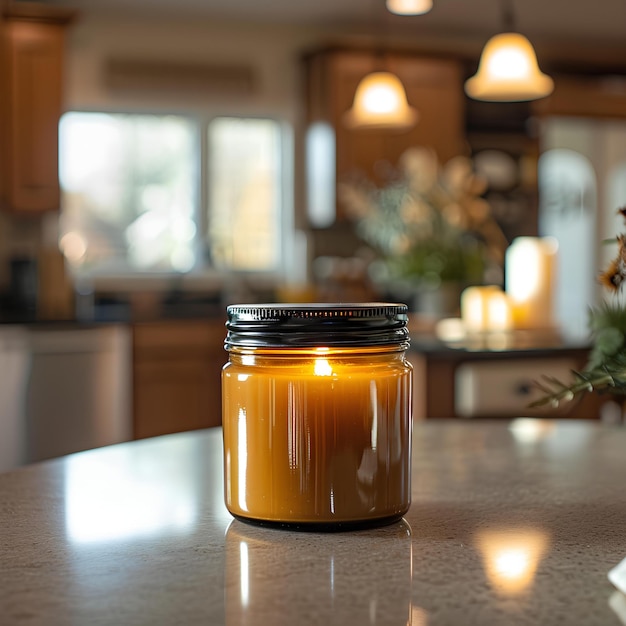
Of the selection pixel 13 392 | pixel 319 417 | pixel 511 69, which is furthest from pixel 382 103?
pixel 319 417

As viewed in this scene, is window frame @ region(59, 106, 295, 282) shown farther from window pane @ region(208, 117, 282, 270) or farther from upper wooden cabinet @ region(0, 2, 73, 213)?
upper wooden cabinet @ region(0, 2, 73, 213)

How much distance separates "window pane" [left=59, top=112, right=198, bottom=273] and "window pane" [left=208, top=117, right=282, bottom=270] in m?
0.13

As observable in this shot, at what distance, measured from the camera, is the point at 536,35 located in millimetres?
6277

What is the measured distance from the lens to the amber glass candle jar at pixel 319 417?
0.83 m

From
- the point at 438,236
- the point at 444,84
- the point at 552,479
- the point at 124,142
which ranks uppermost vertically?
Answer: the point at 444,84

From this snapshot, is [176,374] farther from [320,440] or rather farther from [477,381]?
[320,440]

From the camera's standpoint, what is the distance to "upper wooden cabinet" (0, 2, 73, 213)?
4855 millimetres

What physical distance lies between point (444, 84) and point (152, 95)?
1707 mm

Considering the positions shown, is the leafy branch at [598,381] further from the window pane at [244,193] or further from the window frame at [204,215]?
the window pane at [244,193]

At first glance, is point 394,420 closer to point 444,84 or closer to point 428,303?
point 428,303

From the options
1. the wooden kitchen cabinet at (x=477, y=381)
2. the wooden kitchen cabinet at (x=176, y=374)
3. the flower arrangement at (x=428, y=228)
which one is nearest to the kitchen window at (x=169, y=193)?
the wooden kitchen cabinet at (x=176, y=374)

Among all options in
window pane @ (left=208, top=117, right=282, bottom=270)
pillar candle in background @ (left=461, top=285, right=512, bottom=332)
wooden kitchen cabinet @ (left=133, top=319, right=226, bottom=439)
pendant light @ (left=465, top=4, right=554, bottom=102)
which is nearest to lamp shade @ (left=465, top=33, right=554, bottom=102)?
pendant light @ (left=465, top=4, right=554, bottom=102)

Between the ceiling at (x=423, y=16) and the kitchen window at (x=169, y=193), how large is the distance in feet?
1.96

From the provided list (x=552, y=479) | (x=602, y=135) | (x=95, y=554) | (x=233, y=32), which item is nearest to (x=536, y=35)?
(x=602, y=135)
